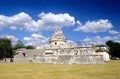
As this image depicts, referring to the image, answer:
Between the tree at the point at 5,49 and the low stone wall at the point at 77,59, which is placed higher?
the tree at the point at 5,49

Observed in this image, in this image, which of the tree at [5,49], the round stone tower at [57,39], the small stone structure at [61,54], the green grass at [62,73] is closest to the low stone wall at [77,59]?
the small stone structure at [61,54]

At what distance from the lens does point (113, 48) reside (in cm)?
8569

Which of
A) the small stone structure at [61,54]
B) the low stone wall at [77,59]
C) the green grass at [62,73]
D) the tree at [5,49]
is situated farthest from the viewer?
the tree at [5,49]

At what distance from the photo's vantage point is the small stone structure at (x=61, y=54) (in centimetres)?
5009

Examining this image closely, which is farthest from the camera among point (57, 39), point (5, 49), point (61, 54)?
point (5, 49)

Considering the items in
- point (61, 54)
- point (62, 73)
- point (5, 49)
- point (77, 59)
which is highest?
point (5, 49)

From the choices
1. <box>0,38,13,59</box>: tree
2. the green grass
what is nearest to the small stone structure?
<box>0,38,13,59</box>: tree

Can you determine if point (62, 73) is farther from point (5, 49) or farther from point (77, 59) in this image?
point (5, 49)

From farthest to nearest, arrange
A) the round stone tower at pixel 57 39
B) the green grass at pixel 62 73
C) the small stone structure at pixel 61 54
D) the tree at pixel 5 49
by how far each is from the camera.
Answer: the tree at pixel 5 49 → the round stone tower at pixel 57 39 → the small stone structure at pixel 61 54 → the green grass at pixel 62 73

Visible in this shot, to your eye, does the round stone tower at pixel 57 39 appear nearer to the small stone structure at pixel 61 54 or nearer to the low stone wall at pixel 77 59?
the small stone structure at pixel 61 54

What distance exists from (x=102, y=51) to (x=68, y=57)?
66.9 feet

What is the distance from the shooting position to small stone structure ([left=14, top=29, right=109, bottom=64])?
50.1m

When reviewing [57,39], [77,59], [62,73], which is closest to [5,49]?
[57,39]

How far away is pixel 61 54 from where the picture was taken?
5647 cm
